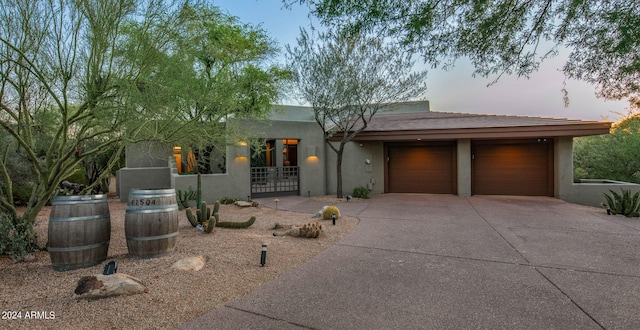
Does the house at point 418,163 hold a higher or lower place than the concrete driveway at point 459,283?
higher

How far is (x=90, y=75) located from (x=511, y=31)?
5473 millimetres

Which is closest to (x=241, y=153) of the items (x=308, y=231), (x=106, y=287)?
(x=308, y=231)

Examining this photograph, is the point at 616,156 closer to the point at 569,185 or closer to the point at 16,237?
the point at 569,185

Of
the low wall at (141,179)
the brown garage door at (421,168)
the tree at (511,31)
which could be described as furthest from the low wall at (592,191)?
the low wall at (141,179)

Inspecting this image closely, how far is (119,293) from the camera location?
287 centimetres

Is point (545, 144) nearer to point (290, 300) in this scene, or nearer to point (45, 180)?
point (290, 300)

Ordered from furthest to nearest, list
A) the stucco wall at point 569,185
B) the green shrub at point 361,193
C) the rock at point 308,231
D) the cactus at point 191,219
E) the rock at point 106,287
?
1. the green shrub at point 361,193
2. the stucco wall at point 569,185
3. the cactus at point 191,219
4. the rock at point 308,231
5. the rock at point 106,287

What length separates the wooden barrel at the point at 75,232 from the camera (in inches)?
137

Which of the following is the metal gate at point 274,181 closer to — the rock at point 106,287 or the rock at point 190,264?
the rock at point 190,264

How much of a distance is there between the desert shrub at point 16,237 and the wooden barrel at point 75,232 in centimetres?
84

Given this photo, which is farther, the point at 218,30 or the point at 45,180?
the point at 218,30

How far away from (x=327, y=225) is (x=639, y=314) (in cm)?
471

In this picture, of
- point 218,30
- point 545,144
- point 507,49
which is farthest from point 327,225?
point 545,144

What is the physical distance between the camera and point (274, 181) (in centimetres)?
1136
